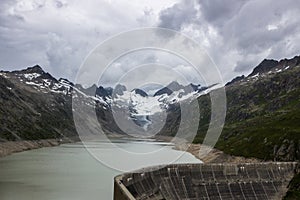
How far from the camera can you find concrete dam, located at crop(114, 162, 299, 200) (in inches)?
A: 2100

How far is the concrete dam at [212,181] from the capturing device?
175 ft

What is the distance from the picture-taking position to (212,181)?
2317 inches

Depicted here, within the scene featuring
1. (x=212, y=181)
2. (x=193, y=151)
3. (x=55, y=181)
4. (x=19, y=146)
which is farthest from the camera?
(x=19, y=146)

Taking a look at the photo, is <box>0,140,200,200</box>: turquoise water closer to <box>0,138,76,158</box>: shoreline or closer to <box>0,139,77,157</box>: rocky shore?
<box>0,138,76,158</box>: shoreline

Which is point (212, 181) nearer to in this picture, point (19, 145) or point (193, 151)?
point (193, 151)

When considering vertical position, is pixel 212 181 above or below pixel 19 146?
below

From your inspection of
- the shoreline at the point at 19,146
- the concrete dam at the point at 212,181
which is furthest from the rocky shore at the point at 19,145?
the concrete dam at the point at 212,181

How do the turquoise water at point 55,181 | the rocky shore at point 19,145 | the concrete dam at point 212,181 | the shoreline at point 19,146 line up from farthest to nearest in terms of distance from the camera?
the rocky shore at point 19,145, the shoreline at point 19,146, the turquoise water at point 55,181, the concrete dam at point 212,181

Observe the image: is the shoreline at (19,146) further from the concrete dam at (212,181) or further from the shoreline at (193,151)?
the concrete dam at (212,181)

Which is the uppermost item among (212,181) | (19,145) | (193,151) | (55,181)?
(19,145)

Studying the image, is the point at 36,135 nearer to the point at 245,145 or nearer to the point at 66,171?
the point at 66,171

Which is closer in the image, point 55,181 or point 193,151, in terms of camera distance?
point 55,181

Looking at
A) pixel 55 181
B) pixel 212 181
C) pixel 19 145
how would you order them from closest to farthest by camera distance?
pixel 212 181, pixel 55 181, pixel 19 145

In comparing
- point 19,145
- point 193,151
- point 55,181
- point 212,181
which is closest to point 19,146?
point 19,145
